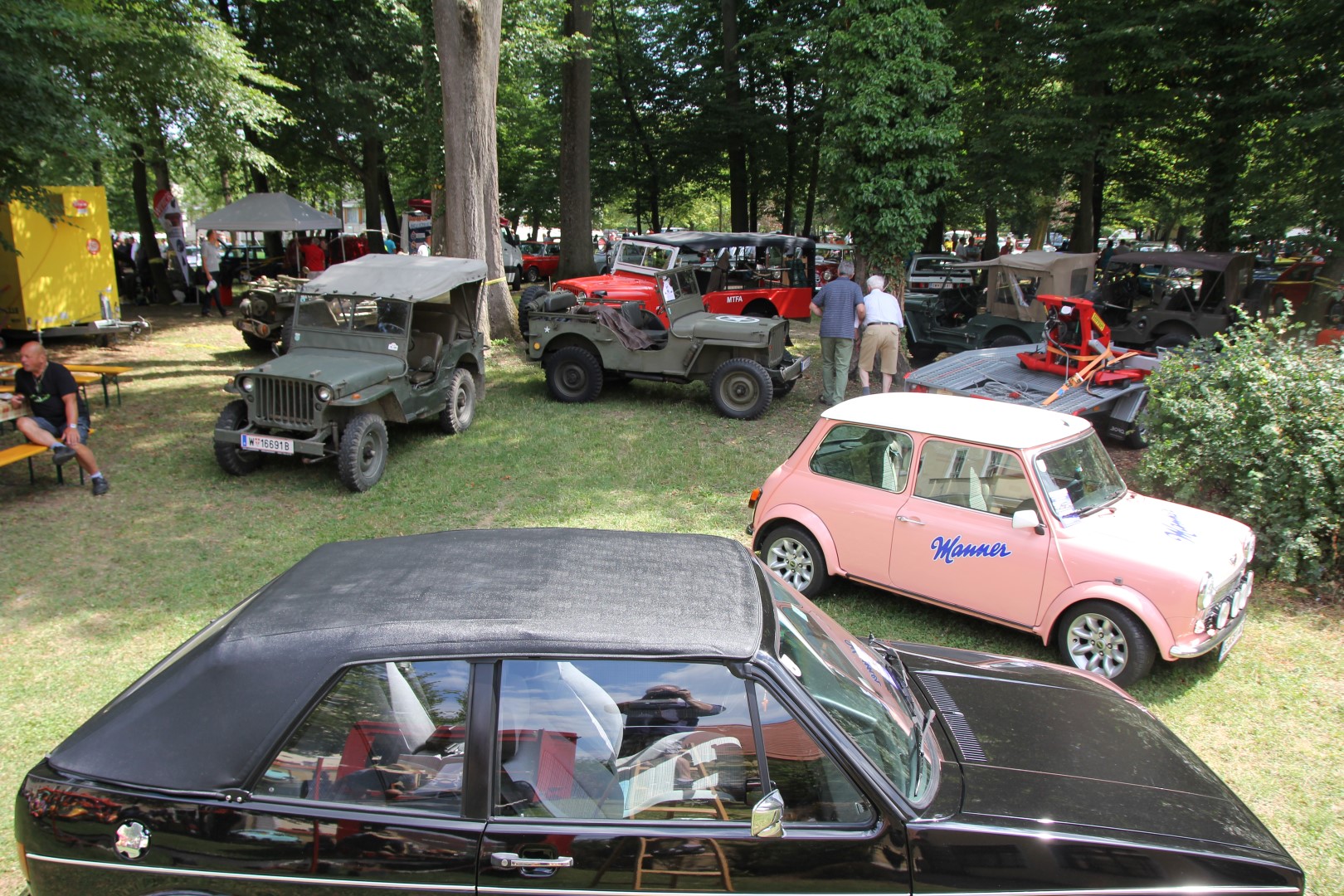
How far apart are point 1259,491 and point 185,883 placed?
282 inches

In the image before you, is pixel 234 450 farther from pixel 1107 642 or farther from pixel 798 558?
pixel 1107 642

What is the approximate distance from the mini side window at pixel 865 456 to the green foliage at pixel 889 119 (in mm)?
8017

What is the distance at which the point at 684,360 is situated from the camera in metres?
11.4

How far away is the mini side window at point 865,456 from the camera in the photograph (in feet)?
18.2

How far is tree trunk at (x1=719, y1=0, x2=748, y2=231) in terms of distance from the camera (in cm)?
2628

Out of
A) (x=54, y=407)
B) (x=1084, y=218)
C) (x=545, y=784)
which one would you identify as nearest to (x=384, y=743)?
(x=545, y=784)

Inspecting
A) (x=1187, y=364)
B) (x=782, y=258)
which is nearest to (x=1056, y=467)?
(x=1187, y=364)

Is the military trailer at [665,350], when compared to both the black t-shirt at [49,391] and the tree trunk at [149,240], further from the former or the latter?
the tree trunk at [149,240]

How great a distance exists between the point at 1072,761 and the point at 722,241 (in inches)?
669

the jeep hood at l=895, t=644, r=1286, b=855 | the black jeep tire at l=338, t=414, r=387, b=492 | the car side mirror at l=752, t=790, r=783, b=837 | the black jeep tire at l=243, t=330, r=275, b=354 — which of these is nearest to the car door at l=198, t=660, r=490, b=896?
the car side mirror at l=752, t=790, r=783, b=837

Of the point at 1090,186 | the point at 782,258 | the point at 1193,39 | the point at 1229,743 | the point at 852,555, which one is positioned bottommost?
the point at 1229,743

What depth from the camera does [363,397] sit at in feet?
27.6

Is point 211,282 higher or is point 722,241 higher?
point 722,241

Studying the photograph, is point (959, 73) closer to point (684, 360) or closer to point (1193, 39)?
point (1193, 39)
